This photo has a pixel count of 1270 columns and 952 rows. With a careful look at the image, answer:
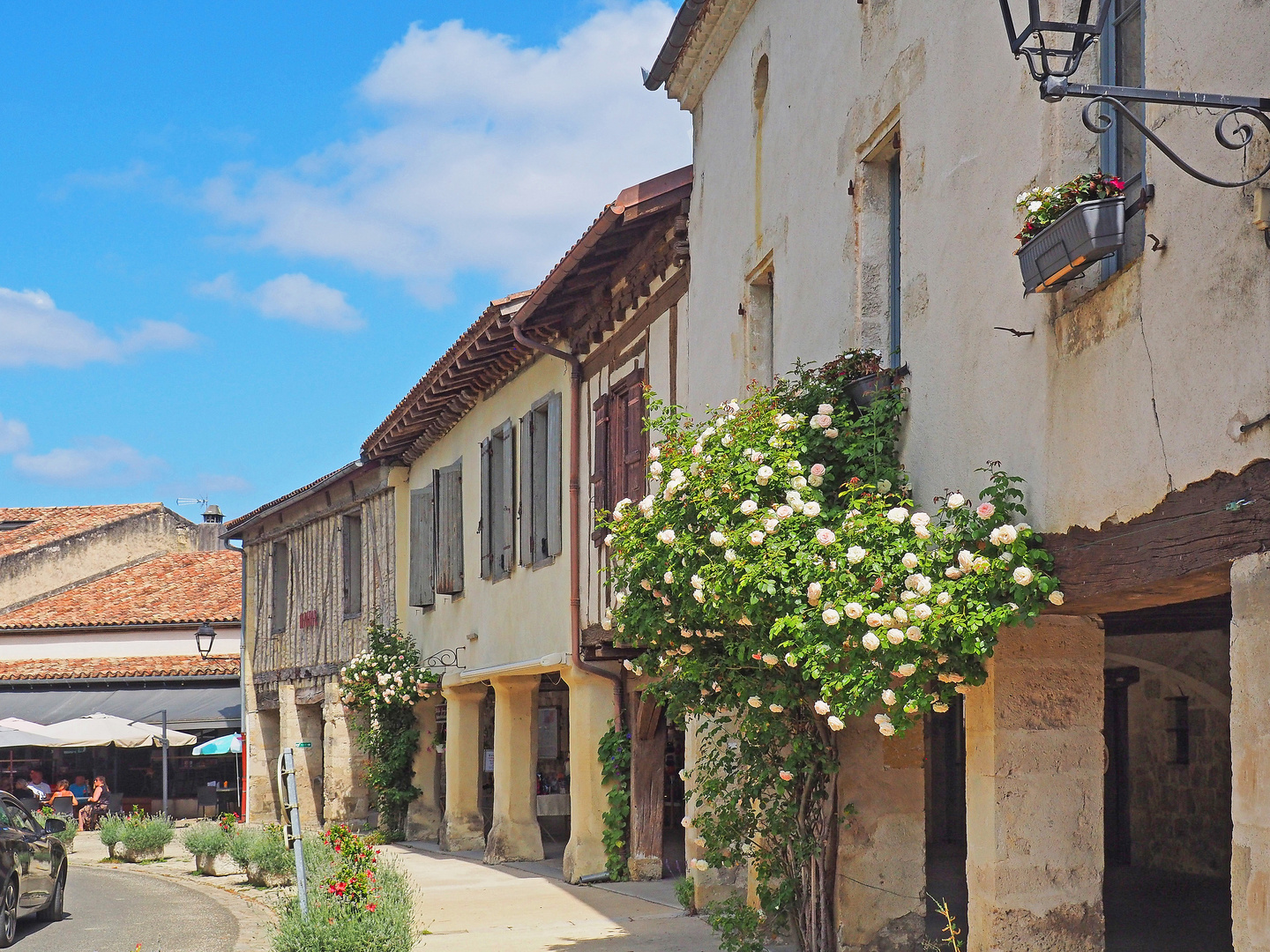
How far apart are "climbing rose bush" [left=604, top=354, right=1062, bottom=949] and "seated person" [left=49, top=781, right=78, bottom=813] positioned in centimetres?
1816

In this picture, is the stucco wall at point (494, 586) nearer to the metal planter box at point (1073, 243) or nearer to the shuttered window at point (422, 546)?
the shuttered window at point (422, 546)

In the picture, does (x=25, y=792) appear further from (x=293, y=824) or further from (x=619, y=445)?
(x=293, y=824)

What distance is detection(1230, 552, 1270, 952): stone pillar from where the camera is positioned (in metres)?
3.92

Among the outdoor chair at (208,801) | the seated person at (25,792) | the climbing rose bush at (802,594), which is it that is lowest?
the outdoor chair at (208,801)

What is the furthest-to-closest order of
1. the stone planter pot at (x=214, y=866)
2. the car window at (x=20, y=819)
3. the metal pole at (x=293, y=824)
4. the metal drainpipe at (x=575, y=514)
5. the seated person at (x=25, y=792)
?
the seated person at (x=25, y=792) < the stone planter pot at (x=214, y=866) < the metal drainpipe at (x=575, y=514) < the car window at (x=20, y=819) < the metal pole at (x=293, y=824)

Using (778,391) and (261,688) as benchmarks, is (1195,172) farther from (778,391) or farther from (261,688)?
(261,688)

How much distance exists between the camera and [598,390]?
1257 centimetres

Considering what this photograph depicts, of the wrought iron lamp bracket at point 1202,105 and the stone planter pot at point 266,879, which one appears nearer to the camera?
the wrought iron lamp bracket at point 1202,105

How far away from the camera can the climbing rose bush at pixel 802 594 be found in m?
5.37

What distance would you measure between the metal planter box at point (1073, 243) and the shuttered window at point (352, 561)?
53.3 ft

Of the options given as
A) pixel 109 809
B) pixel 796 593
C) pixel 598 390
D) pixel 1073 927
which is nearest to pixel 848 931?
pixel 1073 927

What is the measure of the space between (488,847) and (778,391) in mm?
9269

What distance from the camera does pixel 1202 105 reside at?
12.8ft

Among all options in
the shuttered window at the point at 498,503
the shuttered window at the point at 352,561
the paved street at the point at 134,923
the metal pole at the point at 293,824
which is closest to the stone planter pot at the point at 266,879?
the paved street at the point at 134,923
